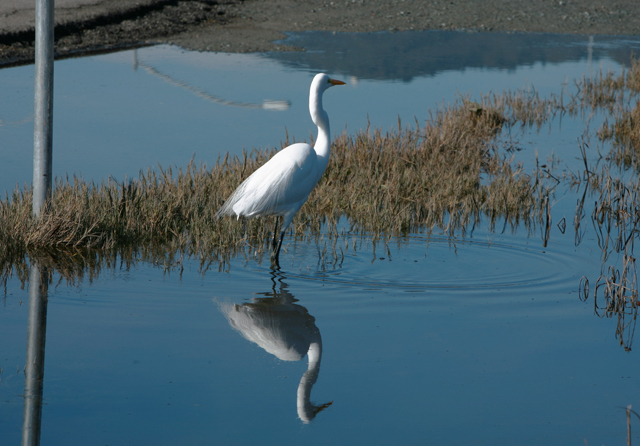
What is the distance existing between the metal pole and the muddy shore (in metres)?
9.31

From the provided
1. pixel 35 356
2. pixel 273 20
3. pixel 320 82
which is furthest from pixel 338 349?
pixel 273 20

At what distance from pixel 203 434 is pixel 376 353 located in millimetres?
1340

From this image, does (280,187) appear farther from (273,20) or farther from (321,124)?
(273,20)

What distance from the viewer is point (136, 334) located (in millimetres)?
4508

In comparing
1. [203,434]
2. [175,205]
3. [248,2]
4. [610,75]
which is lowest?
[203,434]

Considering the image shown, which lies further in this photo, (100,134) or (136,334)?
(100,134)

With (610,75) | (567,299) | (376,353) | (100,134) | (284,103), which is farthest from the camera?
(610,75)

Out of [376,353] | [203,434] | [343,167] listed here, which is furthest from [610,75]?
[203,434]

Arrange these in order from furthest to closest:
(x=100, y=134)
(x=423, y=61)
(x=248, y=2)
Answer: (x=248, y=2), (x=423, y=61), (x=100, y=134)

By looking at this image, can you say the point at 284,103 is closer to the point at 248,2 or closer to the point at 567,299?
the point at 567,299

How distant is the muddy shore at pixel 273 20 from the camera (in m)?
17.3

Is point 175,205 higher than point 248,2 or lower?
lower

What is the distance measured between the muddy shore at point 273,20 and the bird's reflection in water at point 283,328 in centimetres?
1128

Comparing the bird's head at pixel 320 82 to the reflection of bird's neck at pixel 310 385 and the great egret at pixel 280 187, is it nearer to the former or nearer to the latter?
the great egret at pixel 280 187
